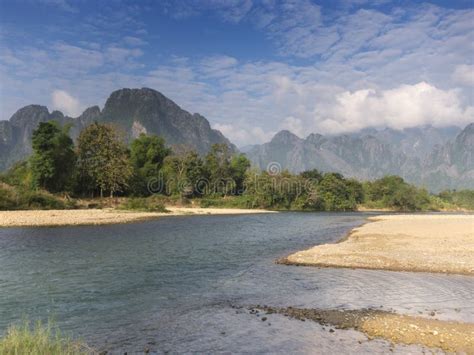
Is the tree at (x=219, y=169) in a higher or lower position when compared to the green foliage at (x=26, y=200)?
higher

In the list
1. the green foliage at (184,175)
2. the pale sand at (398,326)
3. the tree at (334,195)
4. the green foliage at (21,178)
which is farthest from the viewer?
the tree at (334,195)

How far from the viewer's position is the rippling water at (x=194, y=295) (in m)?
13.0

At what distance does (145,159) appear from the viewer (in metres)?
116

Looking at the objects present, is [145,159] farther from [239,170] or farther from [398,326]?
[398,326]

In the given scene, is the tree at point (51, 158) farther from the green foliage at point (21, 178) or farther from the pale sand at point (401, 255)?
the pale sand at point (401, 255)

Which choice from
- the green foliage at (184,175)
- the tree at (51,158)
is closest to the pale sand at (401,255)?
the tree at (51,158)

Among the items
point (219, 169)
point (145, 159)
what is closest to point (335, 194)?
point (219, 169)

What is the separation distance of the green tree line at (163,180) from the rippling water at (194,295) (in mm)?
45724

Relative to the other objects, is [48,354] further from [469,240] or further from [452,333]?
[469,240]

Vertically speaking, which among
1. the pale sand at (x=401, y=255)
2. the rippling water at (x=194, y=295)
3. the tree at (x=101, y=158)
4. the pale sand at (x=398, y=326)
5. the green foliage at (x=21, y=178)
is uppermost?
the tree at (x=101, y=158)

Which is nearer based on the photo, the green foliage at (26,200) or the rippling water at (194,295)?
the rippling water at (194,295)

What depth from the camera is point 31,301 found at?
17266mm

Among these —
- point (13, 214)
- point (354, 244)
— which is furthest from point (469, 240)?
point (13, 214)

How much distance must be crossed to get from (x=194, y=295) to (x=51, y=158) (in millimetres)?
72840
